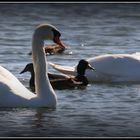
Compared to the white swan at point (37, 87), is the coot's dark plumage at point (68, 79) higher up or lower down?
lower down

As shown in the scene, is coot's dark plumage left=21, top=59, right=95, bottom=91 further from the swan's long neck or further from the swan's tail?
the swan's long neck

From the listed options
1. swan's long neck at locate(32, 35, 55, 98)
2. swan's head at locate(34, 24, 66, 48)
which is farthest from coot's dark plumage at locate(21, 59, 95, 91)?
swan's head at locate(34, 24, 66, 48)

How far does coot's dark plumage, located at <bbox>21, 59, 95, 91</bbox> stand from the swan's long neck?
1739 millimetres

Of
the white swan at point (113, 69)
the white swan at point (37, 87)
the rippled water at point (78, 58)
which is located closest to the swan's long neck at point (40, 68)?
the white swan at point (37, 87)

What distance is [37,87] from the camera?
12672mm

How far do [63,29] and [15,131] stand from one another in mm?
12489

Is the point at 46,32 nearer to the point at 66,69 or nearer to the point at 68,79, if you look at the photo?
the point at 68,79

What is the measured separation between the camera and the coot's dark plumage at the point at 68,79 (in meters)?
14.4

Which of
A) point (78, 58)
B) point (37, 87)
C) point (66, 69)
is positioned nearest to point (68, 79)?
point (66, 69)

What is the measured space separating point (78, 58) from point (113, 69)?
2.42 meters

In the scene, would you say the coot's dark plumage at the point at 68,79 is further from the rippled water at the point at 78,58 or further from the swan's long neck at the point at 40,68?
the swan's long neck at the point at 40,68

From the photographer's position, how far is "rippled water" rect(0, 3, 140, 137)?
37.2 ft

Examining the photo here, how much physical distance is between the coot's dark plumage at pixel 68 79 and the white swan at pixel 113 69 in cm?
18

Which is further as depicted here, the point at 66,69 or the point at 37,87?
the point at 66,69
